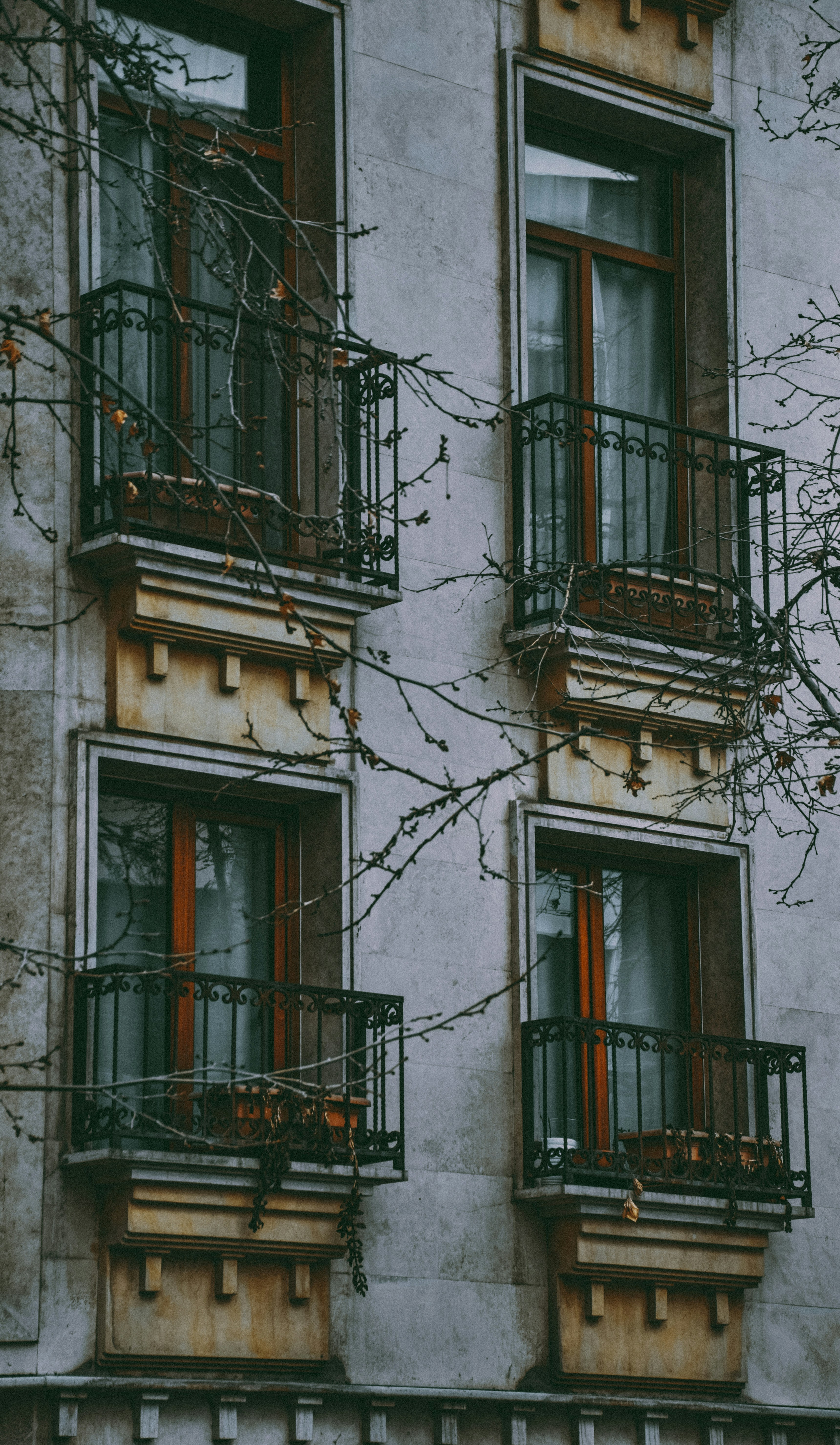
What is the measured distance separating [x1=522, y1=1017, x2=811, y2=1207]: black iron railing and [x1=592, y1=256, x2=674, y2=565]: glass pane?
10.4 ft

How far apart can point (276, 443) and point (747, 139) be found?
15.0ft

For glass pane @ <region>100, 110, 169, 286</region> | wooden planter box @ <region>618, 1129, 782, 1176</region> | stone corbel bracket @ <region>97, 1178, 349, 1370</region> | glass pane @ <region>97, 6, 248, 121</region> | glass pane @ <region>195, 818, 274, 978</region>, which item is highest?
glass pane @ <region>97, 6, 248, 121</region>

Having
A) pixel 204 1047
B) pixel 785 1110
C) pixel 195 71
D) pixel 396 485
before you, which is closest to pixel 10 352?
pixel 204 1047

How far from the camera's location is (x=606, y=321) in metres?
15.9

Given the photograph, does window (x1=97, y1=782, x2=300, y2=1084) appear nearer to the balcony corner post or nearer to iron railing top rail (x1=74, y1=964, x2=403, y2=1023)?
iron railing top rail (x1=74, y1=964, x2=403, y2=1023)

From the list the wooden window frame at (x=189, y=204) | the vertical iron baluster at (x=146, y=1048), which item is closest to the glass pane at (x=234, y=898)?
the vertical iron baluster at (x=146, y=1048)

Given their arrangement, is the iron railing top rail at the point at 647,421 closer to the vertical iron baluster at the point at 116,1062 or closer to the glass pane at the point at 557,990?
the glass pane at the point at 557,990

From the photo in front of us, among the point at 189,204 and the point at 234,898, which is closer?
the point at 234,898

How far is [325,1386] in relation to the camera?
1227 cm

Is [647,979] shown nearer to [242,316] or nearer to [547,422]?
[547,422]

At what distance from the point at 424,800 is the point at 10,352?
14.8 feet

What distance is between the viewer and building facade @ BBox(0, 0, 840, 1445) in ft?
39.5

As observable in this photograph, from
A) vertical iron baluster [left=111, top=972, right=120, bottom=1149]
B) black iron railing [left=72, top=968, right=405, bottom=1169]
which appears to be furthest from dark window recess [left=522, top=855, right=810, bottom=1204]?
vertical iron baluster [left=111, top=972, right=120, bottom=1149]

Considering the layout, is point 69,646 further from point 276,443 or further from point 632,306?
point 632,306
